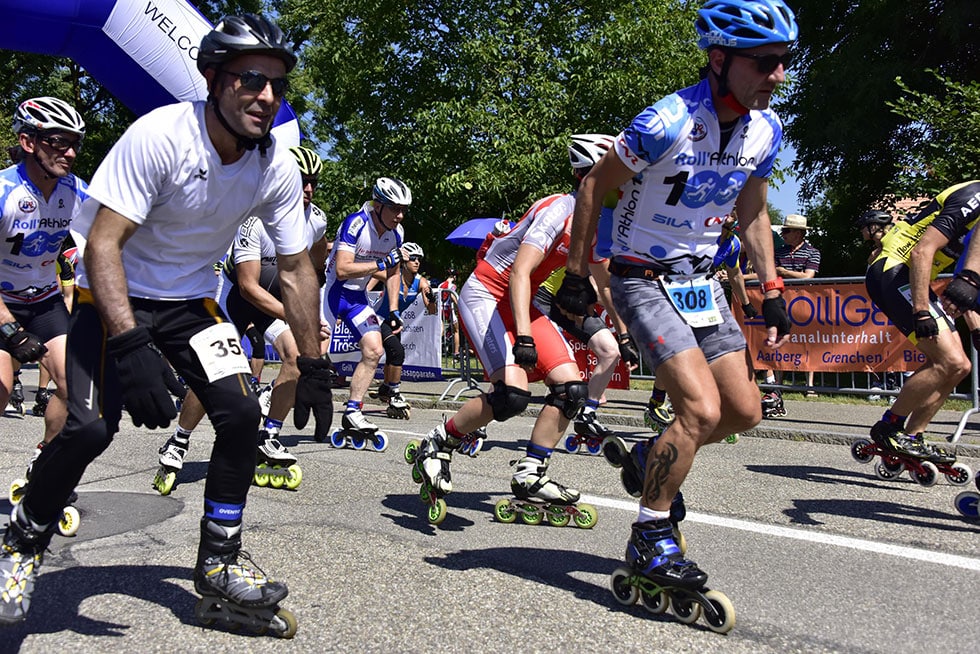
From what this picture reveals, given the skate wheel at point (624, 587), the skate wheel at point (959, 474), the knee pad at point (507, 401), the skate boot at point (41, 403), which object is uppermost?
the knee pad at point (507, 401)

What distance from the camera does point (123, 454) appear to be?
7785 millimetres

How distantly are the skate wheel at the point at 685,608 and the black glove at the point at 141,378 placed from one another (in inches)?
77.6

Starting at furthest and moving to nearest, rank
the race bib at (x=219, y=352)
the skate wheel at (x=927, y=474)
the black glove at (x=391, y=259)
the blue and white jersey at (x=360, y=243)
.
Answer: the black glove at (x=391, y=259)
the blue and white jersey at (x=360, y=243)
the skate wheel at (x=927, y=474)
the race bib at (x=219, y=352)

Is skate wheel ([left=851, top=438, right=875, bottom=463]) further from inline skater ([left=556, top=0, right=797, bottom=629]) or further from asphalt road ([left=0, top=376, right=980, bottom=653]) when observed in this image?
inline skater ([left=556, top=0, right=797, bottom=629])

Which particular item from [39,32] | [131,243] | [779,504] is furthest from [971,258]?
[39,32]

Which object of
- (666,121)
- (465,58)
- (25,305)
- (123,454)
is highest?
(465,58)

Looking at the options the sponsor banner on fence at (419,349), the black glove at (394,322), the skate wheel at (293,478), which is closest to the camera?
the skate wheel at (293,478)

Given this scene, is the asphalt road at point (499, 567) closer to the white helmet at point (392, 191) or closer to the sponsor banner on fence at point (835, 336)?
the white helmet at point (392, 191)

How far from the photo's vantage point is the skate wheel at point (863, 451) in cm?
711

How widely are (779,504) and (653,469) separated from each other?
249 cm

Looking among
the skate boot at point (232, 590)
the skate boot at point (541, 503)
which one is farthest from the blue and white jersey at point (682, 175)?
the skate boot at point (232, 590)

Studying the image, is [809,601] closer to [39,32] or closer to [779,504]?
[779,504]

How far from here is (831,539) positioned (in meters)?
5.12

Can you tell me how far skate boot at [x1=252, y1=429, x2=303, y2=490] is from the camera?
6.42 metres
